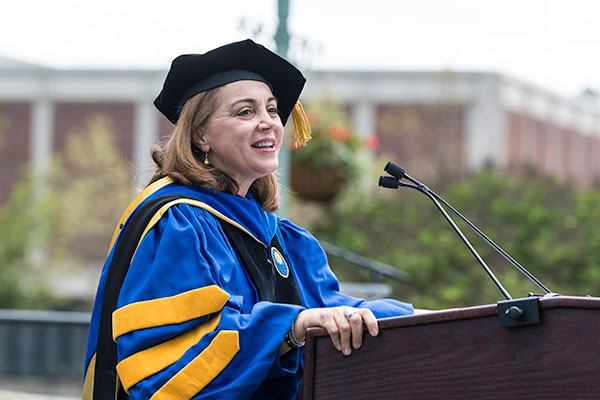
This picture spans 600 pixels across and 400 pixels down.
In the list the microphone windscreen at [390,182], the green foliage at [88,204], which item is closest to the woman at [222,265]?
the microphone windscreen at [390,182]

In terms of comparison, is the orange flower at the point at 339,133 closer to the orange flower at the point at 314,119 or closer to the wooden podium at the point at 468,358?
the orange flower at the point at 314,119

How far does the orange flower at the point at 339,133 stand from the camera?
898 cm

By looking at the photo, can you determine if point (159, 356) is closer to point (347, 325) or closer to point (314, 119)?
point (347, 325)

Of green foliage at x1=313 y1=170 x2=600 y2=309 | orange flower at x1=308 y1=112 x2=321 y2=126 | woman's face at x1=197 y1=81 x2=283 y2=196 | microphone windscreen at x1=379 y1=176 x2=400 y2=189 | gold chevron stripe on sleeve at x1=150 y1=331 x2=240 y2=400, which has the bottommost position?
green foliage at x1=313 y1=170 x2=600 y2=309

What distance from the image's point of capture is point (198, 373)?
2193mm

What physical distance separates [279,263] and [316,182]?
6322 mm

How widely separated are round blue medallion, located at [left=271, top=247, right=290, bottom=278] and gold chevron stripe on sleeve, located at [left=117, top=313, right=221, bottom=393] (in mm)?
427

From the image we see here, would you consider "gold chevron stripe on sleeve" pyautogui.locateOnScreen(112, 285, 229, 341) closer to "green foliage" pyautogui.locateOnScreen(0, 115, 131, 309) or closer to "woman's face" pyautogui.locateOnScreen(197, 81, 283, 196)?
"woman's face" pyautogui.locateOnScreen(197, 81, 283, 196)

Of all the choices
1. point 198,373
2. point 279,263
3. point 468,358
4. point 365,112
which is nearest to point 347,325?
point 468,358

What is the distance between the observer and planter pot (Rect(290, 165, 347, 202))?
8859 millimetres

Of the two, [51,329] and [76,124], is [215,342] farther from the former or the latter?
[76,124]

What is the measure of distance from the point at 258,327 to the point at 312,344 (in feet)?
0.69

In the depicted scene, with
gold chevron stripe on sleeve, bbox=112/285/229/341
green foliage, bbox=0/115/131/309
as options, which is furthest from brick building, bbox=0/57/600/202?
gold chevron stripe on sleeve, bbox=112/285/229/341

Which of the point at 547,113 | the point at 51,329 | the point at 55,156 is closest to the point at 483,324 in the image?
the point at 51,329
